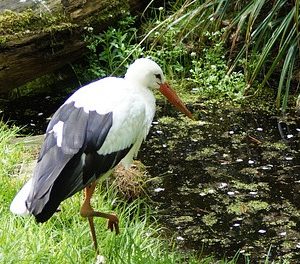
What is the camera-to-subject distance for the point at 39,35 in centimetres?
485

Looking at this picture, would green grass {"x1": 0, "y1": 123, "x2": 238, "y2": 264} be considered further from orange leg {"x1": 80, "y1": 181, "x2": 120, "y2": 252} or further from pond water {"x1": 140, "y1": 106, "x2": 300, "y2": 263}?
pond water {"x1": 140, "y1": 106, "x2": 300, "y2": 263}

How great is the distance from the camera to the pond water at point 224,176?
3838 mm

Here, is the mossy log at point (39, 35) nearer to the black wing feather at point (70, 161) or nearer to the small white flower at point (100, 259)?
the black wing feather at point (70, 161)

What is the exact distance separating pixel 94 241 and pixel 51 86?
2683mm

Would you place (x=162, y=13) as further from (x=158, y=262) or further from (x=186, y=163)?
(x=158, y=262)

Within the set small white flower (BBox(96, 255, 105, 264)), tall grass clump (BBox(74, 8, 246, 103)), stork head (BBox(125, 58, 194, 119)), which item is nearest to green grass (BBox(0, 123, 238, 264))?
small white flower (BBox(96, 255, 105, 264))

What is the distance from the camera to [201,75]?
564 centimetres

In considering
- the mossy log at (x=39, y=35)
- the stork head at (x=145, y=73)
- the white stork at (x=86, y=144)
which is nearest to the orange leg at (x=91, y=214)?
the white stork at (x=86, y=144)

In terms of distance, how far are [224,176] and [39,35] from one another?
4.97 feet

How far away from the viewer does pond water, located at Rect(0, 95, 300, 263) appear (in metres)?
3.84

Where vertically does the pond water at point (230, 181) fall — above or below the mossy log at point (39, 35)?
below

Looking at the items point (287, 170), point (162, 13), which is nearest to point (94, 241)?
A: point (287, 170)

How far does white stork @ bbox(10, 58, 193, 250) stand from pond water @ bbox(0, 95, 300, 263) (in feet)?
2.40

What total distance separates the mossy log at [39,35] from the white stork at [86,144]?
4.80 feet
